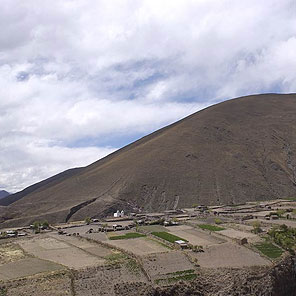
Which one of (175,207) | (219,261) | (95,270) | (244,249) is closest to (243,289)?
(219,261)

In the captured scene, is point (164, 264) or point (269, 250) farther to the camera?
point (269, 250)

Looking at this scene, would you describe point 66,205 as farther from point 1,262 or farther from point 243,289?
point 243,289

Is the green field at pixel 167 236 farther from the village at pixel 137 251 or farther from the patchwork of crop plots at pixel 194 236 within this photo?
the patchwork of crop plots at pixel 194 236

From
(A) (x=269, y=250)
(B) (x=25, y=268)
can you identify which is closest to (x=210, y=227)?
(A) (x=269, y=250)

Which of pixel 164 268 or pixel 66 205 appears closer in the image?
pixel 164 268

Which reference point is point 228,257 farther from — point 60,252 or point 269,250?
point 60,252
